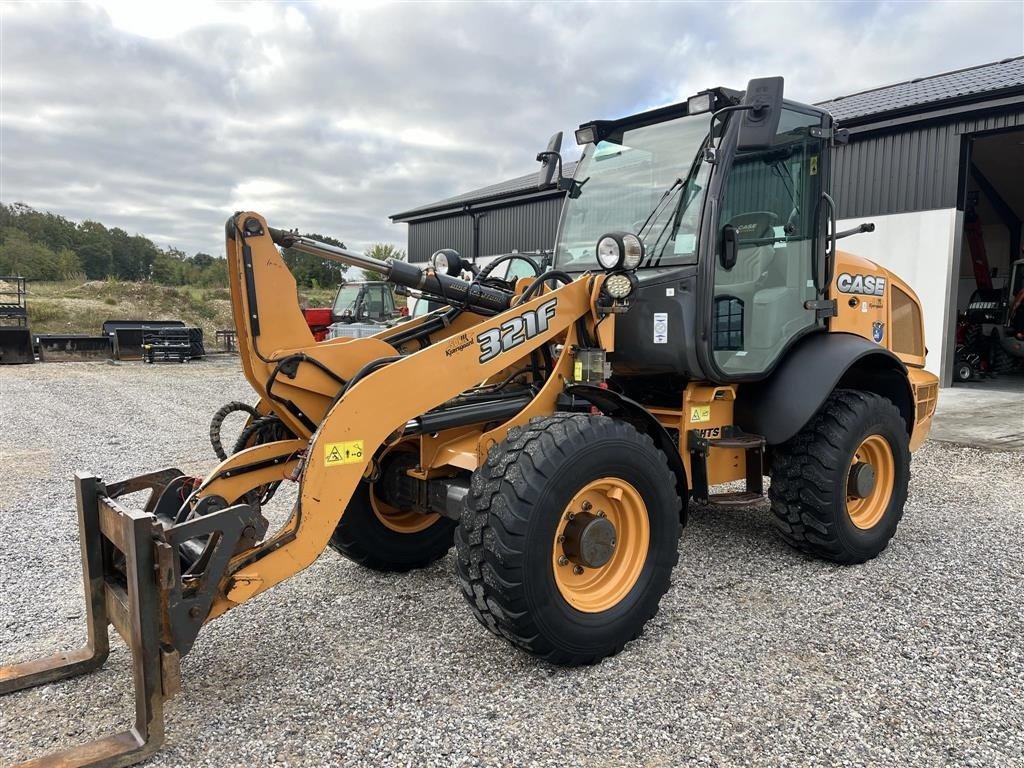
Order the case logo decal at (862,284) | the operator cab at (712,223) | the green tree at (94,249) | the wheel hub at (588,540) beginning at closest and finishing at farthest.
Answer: the wheel hub at (588,540), the operator cab at (712,223), the case logo decal at (862,284), the green tree at (94,249)

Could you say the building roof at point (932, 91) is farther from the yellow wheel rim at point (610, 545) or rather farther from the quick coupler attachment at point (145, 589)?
the quick coupler attachment at point (145, 589)

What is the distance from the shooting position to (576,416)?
3.19 meters

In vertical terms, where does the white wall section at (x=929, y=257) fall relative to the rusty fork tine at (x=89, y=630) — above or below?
above

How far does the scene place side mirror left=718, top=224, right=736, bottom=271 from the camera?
3896 mm

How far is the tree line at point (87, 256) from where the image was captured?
1612 inches

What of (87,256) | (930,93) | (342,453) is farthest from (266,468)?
(87,256)

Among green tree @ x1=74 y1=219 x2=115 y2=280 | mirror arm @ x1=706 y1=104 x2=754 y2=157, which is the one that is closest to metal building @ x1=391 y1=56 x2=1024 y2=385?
mirror arm @ x1=706 y1=104 x2=754 y2=157

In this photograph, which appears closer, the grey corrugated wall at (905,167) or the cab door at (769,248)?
the cab door at (769,248)

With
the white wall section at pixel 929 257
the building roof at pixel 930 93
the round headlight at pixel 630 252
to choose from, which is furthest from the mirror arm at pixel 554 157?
the white wall section at pixel 929 257

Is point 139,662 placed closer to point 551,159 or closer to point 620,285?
point 620,285

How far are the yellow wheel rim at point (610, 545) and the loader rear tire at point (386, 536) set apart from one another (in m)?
1.27

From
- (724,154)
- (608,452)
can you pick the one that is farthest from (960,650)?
(724,154)

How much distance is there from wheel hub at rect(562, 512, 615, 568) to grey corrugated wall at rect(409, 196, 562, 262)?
14.9 m

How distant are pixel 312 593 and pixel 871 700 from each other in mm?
2794
